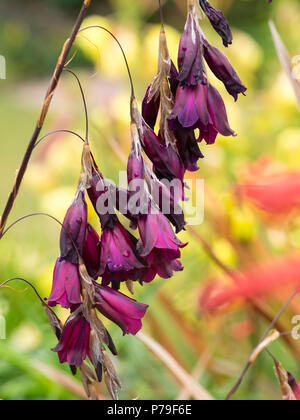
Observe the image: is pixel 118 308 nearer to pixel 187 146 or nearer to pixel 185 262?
pixel 187 146

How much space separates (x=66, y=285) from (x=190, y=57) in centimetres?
19

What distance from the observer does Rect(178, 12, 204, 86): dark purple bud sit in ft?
1.41

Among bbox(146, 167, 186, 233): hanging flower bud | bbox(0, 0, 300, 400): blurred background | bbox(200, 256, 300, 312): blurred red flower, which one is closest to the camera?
bbox(200, 256, 300, 312): blurred red flower

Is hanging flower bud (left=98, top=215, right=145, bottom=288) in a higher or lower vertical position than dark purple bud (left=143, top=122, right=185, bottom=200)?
lower

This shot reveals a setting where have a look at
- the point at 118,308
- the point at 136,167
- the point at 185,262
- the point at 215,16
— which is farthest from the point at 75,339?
the point at 185,262

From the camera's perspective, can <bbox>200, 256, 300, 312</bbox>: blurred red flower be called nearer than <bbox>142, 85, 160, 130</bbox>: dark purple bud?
Yes

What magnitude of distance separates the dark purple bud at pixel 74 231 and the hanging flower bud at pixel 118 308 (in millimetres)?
32

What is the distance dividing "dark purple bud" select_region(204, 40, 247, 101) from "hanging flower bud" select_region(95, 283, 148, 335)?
18cm

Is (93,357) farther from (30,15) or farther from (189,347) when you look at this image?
(30,15)

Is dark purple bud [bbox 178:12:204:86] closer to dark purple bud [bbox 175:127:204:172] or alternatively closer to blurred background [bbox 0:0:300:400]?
dark purple bud [bbox 175:127:204:172]

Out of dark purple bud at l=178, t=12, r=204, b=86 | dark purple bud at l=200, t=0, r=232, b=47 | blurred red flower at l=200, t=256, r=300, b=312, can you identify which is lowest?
blurred red flower at l=200, t=256, r=300, b=312

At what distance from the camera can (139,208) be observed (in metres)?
0.42

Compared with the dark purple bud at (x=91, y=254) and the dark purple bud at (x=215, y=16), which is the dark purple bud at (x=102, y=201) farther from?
the dark purple bud at (x=215, y=16)

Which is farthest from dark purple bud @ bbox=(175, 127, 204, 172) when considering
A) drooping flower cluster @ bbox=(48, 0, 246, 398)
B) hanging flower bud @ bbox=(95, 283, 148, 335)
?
hanging flower bud @ bbox=(95, 283, 148, 335)
